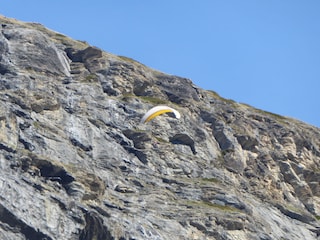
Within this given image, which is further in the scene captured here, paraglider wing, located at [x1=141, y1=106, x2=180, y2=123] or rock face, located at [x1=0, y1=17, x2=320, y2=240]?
paraglider wing, located at [x1=141, y1=106, x2=180, y2=123]

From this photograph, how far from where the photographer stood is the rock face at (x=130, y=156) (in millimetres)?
65688

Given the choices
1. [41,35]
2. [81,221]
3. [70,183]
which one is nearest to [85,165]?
[70,183]

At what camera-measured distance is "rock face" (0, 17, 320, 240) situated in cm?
6569

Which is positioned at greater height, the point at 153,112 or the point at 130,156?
the point at 153,112

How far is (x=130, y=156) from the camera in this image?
8250 cm

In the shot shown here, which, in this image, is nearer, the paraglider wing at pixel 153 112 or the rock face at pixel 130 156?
the rock face at pixel 130 156

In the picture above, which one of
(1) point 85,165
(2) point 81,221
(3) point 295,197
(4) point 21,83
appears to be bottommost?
(2) point 81,221

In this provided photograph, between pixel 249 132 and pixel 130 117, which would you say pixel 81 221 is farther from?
pixel 249 132

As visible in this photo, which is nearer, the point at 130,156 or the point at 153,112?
the point at 130,156

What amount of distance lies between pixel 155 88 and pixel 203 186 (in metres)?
22.8

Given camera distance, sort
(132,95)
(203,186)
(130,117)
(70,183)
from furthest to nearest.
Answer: (132,95) → (130,117) → (203,186) → (70,183)

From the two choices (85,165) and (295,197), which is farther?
(295,197)

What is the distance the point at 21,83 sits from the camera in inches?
3342

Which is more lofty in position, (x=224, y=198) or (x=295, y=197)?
(x=295, y=197)
